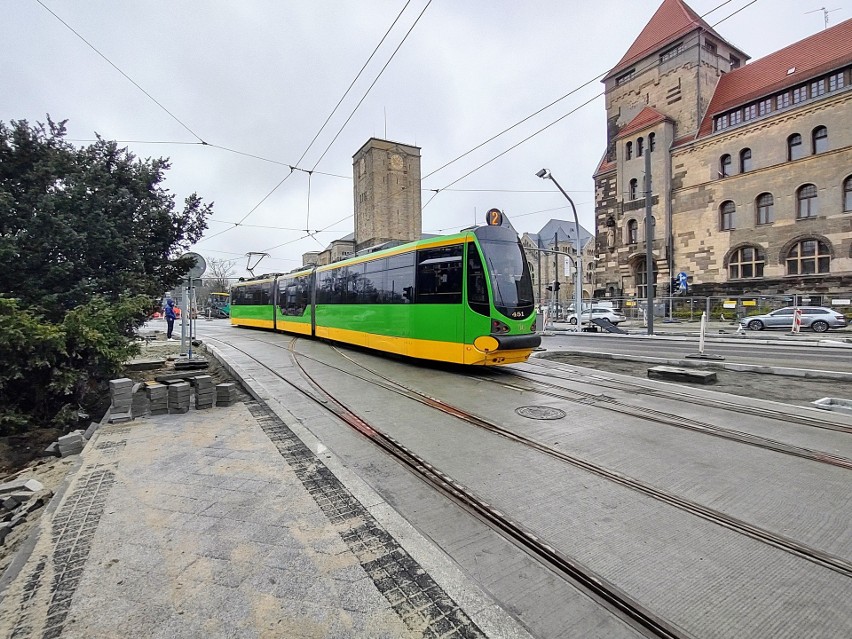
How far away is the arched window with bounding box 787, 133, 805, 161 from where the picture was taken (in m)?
31.8

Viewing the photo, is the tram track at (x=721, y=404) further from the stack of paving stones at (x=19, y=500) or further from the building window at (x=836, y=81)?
the building window at (x=836, y=81)

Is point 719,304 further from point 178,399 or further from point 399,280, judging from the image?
point 178,399

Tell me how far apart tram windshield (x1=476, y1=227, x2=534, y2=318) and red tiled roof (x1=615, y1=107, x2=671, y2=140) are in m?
37.6

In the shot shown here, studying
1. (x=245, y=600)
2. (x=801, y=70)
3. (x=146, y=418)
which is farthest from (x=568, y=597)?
(x=801, y=70)

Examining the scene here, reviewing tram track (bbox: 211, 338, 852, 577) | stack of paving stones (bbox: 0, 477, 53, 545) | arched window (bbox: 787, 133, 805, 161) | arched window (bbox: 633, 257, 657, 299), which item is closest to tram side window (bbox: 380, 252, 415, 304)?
tram track (bbox: 211, 338, 852, 577)

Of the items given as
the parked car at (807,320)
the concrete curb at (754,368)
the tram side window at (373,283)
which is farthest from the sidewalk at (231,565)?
the parked car at (807,320)

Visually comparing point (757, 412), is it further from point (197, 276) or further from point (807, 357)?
point (197, 276)

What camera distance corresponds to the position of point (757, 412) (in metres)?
6.54

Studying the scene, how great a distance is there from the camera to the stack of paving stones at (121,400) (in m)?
6.17

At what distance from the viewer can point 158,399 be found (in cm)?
661

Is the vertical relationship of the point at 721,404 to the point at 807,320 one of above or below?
below

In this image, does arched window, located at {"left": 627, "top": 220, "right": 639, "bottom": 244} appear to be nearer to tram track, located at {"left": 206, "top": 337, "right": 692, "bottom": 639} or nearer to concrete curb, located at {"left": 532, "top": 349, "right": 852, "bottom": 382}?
concrete curb, located at {"left": 532, "top": 349, "right": 852, "bottom": 382}

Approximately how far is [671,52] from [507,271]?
1659 inches

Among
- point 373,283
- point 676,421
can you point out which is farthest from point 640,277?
point 676,421
